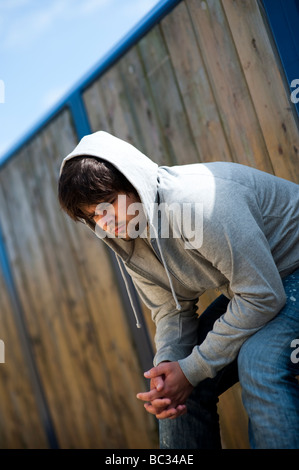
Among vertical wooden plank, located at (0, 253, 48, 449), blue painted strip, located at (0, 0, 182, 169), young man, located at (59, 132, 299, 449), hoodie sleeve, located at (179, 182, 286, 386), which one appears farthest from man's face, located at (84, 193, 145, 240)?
vertical wooden plank, located at (0, 253, 48, 449)

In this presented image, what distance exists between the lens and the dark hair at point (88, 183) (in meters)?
1.35

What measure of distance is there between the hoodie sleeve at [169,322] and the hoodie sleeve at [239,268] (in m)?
0.22

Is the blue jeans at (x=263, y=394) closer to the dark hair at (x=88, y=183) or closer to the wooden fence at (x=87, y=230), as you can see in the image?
the dark hair at (x=88, y=183)

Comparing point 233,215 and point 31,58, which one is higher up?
point 31,58

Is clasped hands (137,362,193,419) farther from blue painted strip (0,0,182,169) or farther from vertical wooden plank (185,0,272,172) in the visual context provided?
blue painted strip (0,0,182,169)

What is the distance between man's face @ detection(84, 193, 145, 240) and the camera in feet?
4.61

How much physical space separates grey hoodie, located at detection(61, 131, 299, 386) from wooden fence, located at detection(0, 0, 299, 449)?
0.55 meters

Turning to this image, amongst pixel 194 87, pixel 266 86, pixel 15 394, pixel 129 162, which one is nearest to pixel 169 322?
pixel 129 162

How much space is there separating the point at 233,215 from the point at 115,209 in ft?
1.08

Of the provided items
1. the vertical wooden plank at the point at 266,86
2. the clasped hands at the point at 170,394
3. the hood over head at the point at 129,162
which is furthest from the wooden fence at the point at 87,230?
the clasped hands at the point at 170,394

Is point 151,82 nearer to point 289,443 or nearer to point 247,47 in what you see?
point 247,47

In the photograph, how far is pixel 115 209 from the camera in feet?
4.63

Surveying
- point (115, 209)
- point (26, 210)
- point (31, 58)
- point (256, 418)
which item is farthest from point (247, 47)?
point (31, 58)

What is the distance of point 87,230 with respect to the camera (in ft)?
9.30
